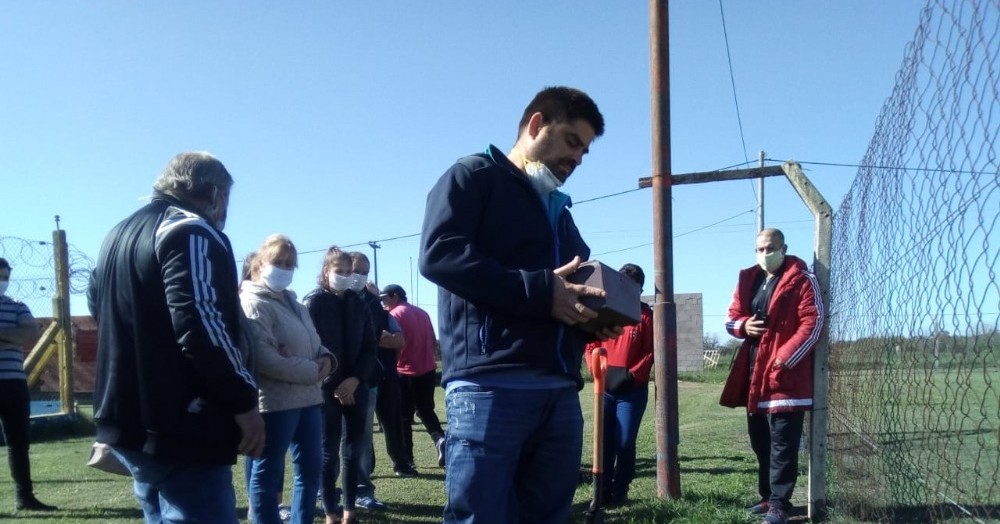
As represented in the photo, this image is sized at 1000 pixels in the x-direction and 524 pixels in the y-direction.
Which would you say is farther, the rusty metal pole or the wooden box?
the rusty metal pole

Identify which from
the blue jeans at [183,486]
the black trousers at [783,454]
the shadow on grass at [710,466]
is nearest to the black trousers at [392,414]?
the shadow on grass at [710,466]

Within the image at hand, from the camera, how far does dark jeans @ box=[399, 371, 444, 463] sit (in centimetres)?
827

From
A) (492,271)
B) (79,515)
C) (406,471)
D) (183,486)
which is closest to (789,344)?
(492,271)

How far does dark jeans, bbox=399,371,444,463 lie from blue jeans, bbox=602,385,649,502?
2561 millimetres

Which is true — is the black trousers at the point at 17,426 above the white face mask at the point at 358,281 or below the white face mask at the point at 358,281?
below

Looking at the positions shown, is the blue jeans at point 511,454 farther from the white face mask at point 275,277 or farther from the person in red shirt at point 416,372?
the person in red shirt at point 416,372

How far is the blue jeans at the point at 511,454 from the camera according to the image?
239 centimetres

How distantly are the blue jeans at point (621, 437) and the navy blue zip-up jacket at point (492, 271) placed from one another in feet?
11.0

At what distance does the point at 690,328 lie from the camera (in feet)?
90.1

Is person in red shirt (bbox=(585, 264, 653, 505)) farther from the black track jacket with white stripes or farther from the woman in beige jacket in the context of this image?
the black track jacket with white stripes

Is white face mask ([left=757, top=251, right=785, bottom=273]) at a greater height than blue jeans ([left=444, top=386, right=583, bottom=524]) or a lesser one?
greater

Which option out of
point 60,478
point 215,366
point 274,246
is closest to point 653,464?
point 274,246

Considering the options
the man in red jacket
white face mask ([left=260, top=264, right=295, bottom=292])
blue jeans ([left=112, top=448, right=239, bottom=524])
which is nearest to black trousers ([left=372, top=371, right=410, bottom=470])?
white face mask ([left=260, top=264, right=295, bottom=292])

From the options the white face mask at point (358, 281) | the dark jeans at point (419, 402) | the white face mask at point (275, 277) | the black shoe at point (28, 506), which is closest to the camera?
the white face mask at point (275, 277)
